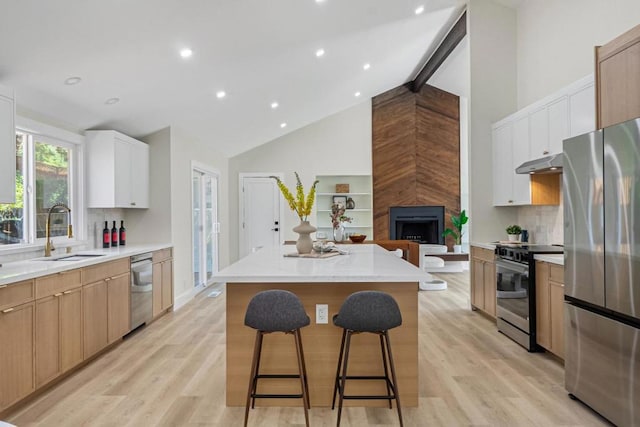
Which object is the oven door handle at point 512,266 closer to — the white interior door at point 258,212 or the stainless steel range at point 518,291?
the stainless steel range at point 518,291

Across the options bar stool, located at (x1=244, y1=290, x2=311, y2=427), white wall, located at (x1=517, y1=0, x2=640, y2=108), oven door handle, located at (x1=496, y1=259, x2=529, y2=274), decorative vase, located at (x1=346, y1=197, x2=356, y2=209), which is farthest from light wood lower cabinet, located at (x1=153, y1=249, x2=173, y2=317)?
white wall, located at (x1=517, y1=0, x2=640, y2=108)

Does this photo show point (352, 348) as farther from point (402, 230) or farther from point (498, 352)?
point (402, 230)

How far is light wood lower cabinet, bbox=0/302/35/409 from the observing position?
2.52m

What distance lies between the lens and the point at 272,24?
3793mm

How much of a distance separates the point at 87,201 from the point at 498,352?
4238 mm

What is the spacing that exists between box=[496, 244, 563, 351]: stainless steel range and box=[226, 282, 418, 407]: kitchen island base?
1.63m

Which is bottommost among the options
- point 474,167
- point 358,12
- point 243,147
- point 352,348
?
point 352,348

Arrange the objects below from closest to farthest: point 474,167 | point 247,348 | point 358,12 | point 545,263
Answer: point 247,348, point 545,263, point 358,12, point 474,167

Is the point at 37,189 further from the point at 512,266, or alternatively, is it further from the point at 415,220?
the point at 415,220

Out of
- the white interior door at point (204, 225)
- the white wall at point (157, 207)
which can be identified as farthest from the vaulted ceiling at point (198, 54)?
the white interior door at point (204, 225)

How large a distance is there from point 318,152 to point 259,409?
21.7 ft

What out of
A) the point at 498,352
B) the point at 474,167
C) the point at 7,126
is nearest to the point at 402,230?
the point at 474,167

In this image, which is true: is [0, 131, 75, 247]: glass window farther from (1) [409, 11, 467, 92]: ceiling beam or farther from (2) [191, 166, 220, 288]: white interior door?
(1) [409, 11, 467, 92]: ceiling beam

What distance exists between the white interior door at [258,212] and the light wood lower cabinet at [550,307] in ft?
19.3
